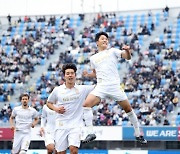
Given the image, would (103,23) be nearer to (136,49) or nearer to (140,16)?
(140,16)

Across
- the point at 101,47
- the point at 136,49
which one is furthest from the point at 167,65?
the point at 101,47

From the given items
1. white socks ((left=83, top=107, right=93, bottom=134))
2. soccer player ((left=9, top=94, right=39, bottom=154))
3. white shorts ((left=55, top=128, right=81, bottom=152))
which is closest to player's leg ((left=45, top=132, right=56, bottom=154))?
soccer player ((left=9, top=94, right=39, bottom=154))

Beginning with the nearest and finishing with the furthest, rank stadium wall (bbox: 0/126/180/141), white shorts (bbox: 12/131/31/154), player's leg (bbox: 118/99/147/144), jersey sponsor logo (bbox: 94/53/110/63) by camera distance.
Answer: jersey sponsor logo (bbox: 94/53/110/63) < player's leg (bbox: 118/99/147/144) < white shorts (bbox: 12/131/31/154) < stadium wall (bbox: 0/126/180/141)

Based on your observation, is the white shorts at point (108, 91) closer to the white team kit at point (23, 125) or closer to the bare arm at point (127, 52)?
the bare arm at point (127, 52)

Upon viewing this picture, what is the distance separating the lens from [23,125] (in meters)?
20.4

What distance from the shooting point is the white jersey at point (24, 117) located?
66.3ft

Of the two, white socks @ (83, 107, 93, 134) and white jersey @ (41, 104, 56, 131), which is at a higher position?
white socks @ (83, 107, 93, 134)

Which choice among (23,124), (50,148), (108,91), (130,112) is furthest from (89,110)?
(23,124)

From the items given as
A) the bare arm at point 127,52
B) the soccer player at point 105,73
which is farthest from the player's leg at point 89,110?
the bare arm at point 127,52

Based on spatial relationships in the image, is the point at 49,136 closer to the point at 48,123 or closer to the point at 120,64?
the point at 48,123

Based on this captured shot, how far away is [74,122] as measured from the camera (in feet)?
45.6

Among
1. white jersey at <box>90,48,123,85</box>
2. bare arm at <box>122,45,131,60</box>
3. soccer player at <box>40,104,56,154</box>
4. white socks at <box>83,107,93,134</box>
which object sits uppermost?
bare arm at <box>122,45,131,60</box>

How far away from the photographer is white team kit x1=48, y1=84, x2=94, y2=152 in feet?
45.4

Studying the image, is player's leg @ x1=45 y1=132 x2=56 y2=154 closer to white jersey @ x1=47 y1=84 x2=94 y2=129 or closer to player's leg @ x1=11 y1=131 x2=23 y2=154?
player's leg @ x1=11 y1=131 x2=23 y2=154
